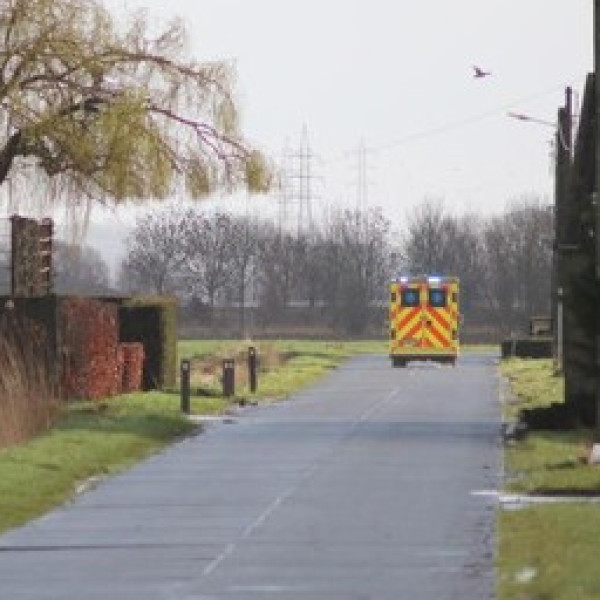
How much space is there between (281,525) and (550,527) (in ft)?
8.50

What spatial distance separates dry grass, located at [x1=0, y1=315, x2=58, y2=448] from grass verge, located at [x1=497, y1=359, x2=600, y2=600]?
6513mm

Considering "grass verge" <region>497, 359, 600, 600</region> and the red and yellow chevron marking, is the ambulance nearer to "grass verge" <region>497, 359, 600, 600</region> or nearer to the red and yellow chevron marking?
the red and yellow chevron marking

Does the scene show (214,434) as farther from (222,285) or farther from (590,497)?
(222,285)

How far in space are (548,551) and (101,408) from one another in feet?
69.7

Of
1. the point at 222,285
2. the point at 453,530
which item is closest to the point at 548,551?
the point at 453,530

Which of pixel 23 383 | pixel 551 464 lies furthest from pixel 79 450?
pixel 551 464

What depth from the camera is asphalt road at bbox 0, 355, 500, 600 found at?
14.8 metres

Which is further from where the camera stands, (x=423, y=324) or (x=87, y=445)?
(x=423, y=324)

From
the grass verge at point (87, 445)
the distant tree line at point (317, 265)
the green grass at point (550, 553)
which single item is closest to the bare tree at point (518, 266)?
the distant tree line at point (317, 265)

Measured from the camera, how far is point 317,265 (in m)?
130

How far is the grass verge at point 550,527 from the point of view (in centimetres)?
1409

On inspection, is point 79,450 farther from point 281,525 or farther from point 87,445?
point 281,525

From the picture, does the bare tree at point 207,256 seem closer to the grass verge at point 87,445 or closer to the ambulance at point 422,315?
the ambulance at point 422,315

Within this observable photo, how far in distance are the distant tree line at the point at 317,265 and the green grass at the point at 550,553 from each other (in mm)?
102306
